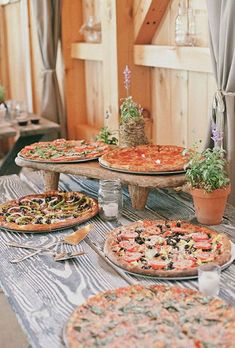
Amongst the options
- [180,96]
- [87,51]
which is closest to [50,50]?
[87,51]

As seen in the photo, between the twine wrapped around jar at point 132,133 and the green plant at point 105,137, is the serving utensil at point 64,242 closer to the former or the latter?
the twine wrapped around jar at point 132,133

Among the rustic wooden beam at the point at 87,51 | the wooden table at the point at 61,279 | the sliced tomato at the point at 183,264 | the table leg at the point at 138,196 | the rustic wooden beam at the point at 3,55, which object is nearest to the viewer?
the wooden table at the point at 61,279

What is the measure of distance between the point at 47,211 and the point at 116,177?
0.31 m

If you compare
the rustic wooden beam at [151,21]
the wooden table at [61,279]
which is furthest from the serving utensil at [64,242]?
the rustic wooden beam at [151,21]

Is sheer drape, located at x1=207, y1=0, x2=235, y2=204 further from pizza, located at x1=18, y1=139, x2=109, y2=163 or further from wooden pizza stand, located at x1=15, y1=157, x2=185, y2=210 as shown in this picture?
pizza, located at x1=18, y1=139, x2=109, y2=163

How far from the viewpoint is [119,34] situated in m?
3.64

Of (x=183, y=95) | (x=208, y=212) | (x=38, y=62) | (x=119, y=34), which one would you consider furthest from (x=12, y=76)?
(x=208, y=212)

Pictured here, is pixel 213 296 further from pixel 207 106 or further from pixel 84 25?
pixel 84 25

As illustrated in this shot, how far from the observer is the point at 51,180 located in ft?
8.80

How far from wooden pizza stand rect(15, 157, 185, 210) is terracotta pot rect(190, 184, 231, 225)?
0.40 ft

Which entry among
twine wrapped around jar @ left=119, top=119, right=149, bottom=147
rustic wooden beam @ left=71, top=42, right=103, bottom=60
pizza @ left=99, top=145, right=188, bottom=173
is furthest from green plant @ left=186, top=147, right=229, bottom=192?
rustic wooden beam @ left=71, top=42, right=103, bottom=60

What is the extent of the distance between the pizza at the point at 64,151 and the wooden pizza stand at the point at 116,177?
0.03 meters

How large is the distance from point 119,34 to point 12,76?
108 inches

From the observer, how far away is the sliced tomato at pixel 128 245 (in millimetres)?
1928
